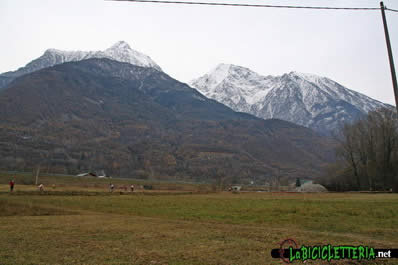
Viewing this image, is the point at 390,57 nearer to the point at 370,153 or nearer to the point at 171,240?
the point at 171,240

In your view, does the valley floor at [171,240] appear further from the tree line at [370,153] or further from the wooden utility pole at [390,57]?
the tree line at [370,153]

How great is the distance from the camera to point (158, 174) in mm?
193375

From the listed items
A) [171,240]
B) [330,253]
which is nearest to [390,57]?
[330,253]

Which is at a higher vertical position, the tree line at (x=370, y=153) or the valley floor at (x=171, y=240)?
the tree line at (x=370, y=153)

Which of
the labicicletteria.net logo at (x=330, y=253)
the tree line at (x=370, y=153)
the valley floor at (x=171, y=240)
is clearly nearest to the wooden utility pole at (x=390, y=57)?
the labicicletteria.net logo at (x=330, y=253)

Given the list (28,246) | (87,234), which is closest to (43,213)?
(87,234)

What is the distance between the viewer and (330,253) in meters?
13.6

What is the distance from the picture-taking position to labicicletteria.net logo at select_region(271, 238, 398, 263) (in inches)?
523

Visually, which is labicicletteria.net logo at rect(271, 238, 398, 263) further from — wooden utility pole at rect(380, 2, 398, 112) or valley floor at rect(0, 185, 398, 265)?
wooden utility pole at rect(380, 2, 398, 112)

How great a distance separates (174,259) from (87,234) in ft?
24.7

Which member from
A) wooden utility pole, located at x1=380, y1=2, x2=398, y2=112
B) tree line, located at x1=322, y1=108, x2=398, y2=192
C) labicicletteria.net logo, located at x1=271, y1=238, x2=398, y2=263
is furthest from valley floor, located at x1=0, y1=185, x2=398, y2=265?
tree line, located at x1=322, y1=108, x2=398, y2=192

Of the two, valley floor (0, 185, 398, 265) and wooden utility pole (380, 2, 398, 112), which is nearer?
valley floor (0, 185, 398, 265)

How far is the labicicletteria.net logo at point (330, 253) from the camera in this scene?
1328cm

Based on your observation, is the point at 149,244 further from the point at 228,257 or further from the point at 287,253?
the point at 287,253
